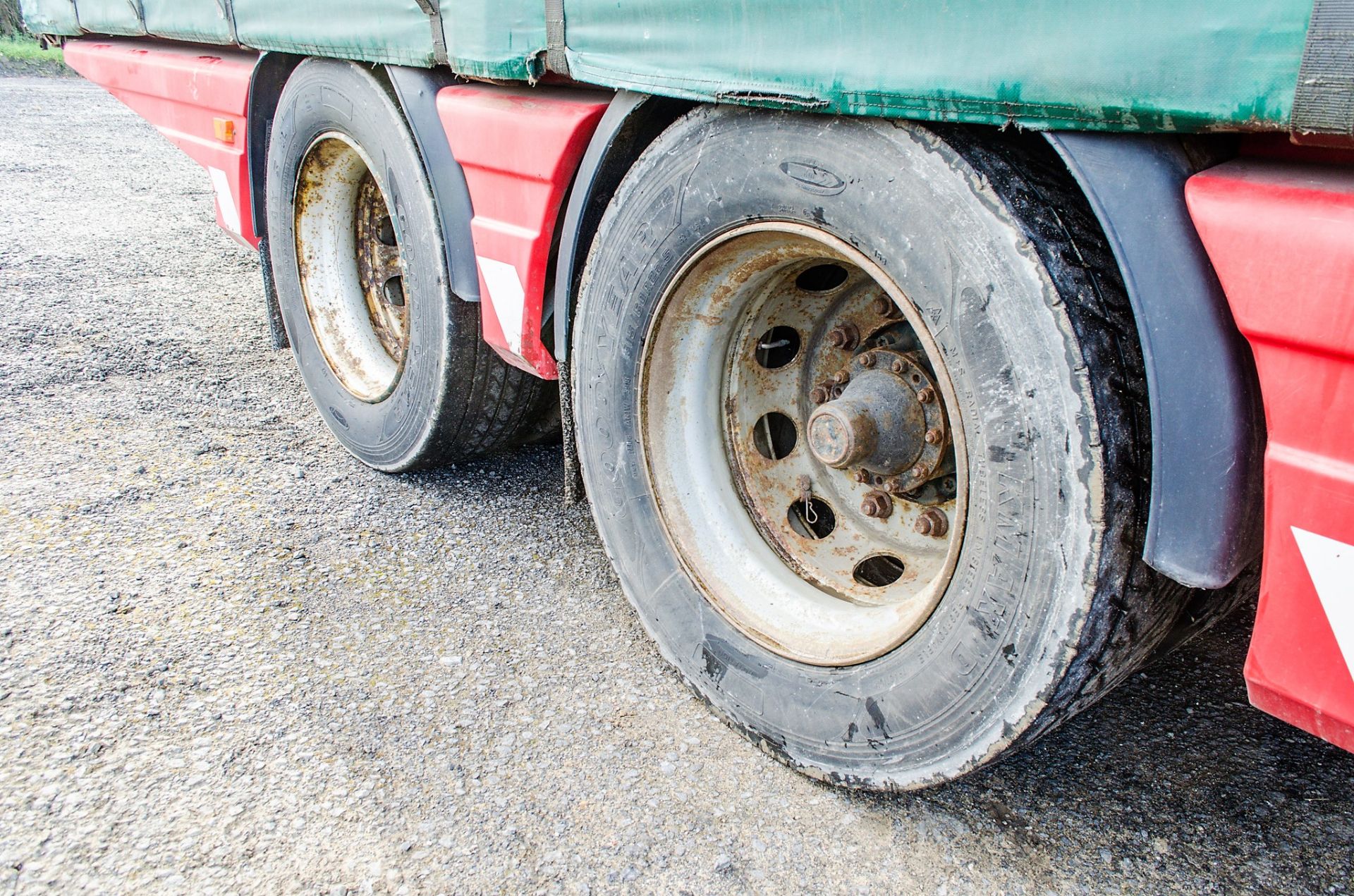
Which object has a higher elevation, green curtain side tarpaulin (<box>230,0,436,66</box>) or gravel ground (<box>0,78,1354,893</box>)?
green curtain side tarpaulin (<box>230,0,436,66</box>)

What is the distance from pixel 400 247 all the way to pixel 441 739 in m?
1.31

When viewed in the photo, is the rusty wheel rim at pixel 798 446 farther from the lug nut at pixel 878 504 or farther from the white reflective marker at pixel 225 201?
the white reflective marker at pixel 225 201

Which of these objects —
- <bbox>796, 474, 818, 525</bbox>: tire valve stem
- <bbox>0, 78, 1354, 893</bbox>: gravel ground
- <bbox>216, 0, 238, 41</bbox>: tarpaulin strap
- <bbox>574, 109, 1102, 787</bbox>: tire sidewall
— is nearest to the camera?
<bbox>574, 109, 1102, 787</bbox>: tire sidewall

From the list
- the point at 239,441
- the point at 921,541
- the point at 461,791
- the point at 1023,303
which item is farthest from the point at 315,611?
the point at 1023,303

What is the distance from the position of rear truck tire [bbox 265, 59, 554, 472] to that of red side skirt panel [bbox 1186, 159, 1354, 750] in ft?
5.85

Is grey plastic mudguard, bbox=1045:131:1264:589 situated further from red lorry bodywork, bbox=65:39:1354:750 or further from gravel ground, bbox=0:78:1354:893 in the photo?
gravel ground, bbox=0:78:1354:893

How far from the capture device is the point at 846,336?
196cm

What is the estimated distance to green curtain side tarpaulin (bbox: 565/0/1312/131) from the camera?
39.8 inches

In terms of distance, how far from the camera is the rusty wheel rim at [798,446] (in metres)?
1.74

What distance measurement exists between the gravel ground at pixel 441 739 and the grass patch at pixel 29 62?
1302cm

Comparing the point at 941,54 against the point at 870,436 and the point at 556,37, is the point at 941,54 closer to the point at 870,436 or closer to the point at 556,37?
the point at 870,436

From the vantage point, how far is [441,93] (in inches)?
89.9

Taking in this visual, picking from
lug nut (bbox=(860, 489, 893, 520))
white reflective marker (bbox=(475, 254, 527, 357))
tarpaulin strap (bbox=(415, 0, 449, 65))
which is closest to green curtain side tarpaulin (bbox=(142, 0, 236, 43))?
tarpaulin strap (bbox=(415, 0, 449, 65))

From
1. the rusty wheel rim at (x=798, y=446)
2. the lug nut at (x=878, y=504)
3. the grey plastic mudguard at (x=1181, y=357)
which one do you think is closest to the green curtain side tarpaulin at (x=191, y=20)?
the rusty wheel rim at (x=798, y=446)
